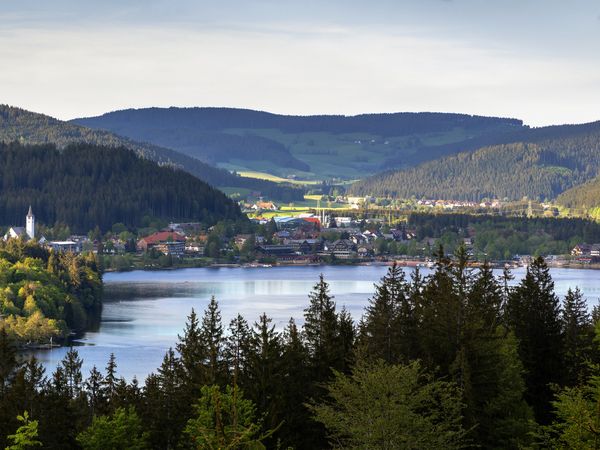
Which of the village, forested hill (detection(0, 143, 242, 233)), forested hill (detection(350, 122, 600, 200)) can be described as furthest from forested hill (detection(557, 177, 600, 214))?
forested hill (detection(0, 143, 242, 233))

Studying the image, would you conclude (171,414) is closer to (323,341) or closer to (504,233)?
(323,341)

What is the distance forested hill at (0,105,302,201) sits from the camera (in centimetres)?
13650

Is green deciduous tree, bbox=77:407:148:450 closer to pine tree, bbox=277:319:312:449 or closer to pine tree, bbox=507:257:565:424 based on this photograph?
pine tree, bbox=277:319:312:449

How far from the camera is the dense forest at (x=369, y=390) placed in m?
14.7

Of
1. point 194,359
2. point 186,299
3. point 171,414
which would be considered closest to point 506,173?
point 186,299

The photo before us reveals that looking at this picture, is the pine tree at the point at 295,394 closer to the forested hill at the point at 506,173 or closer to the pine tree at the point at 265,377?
the pine tree at the point at 265,377

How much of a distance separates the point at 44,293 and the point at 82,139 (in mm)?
95682

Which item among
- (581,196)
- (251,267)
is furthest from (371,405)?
(581,196)

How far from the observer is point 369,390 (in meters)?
14.6

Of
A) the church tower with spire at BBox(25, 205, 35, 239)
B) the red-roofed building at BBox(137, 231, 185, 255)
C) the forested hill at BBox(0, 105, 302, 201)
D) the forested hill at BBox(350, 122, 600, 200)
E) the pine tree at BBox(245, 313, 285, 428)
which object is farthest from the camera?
the forested hill at BBox(350, 122, 600, 200)

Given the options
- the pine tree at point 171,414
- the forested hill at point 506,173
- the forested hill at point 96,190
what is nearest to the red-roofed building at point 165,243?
the forested hill at point 96,190

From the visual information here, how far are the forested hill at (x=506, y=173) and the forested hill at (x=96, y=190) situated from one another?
197 feet

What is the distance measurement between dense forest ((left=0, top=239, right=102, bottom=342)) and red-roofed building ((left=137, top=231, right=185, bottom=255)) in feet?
96.9

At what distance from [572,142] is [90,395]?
6947 inches
